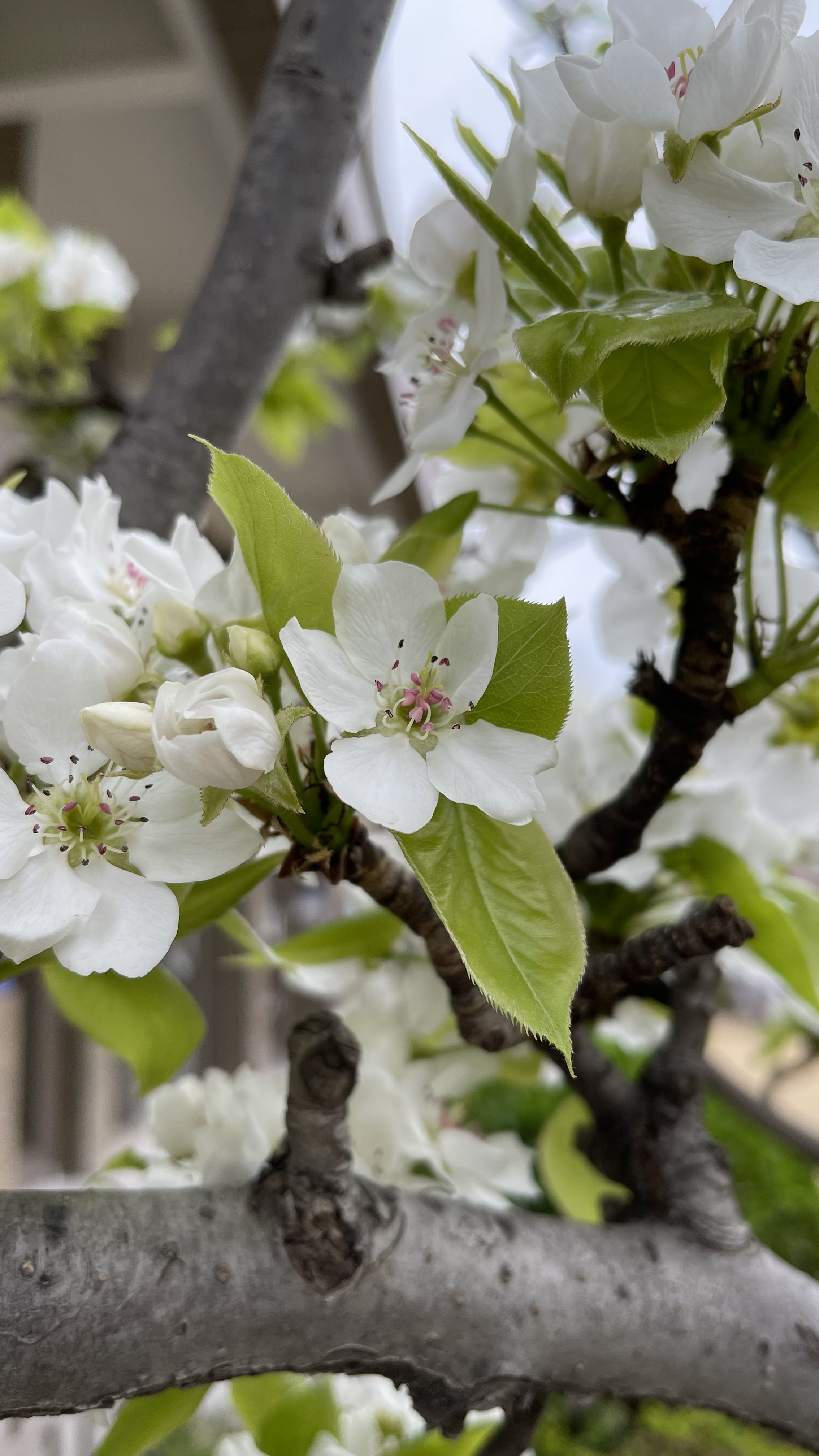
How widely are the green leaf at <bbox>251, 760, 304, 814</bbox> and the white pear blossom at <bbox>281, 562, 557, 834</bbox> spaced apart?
1 cm

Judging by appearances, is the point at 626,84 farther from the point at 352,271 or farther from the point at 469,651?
the point at 352,271

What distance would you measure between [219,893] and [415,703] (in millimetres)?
117

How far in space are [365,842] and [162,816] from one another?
65 mm

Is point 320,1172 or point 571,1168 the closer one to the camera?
point 320,1172

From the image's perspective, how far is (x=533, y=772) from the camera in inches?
9.9

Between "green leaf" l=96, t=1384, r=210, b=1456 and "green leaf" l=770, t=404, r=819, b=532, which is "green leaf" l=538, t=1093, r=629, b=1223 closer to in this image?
"green leaf" l=96, t=1384, r=210, b=1456

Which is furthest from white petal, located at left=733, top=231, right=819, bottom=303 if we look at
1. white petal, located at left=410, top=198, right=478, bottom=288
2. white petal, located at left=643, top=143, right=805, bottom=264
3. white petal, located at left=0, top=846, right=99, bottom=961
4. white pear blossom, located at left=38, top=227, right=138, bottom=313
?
white pear blossom, located at left=38, top=227, right=138, bottom=313

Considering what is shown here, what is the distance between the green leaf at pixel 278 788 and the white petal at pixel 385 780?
13mm

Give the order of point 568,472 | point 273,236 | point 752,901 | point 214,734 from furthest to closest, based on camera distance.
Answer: point 273,236
point 752,901
point 568,472
point 214,734

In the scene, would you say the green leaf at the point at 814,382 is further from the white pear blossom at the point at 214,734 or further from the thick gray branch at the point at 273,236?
the thick gray branch at the point at 273,236

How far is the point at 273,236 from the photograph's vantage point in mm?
593

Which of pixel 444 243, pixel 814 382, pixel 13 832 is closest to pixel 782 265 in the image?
pixel 814 382

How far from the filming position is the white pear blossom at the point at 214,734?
0.23m

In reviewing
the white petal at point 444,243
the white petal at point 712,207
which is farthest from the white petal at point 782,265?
the white petal at point 444,243
